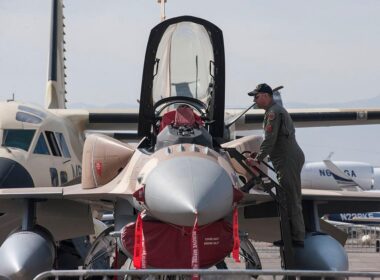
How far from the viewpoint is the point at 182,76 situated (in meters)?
9.97

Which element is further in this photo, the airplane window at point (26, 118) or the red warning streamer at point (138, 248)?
the airplane window at point (26, 118)

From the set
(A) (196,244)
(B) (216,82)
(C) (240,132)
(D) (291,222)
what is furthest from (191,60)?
(C) (240,132)

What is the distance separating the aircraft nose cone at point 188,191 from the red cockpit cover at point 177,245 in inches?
12.9

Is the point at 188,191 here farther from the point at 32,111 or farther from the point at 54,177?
the point at 32,111

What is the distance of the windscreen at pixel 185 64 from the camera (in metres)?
9.66

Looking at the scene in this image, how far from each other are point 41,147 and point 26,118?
57 centimetres

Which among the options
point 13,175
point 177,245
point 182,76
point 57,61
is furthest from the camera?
point 57,61

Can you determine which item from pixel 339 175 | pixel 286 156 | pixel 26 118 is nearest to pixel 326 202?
pixel 286 156

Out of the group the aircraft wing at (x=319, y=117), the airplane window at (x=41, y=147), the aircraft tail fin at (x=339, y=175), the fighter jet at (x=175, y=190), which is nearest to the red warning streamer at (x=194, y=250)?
the fighter jet at (x=175, y=190)

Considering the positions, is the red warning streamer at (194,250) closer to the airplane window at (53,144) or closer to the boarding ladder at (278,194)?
the boarding ladder at (278,194)

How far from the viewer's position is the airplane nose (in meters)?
11.7

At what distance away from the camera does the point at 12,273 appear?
914 cm

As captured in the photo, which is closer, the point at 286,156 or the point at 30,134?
the point at 286,156

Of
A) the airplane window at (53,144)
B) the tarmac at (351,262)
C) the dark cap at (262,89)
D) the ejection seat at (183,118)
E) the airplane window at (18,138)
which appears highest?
the dark cap at (262,89)
